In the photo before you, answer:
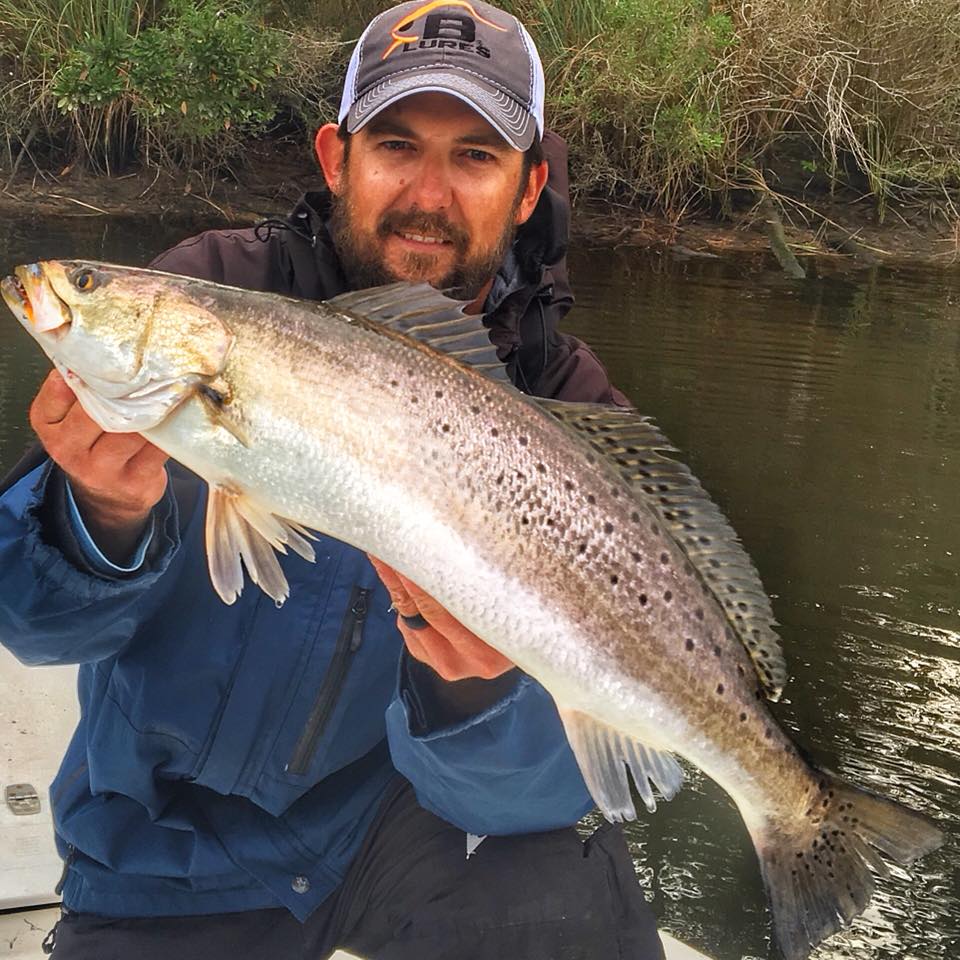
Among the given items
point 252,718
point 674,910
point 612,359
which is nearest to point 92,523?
point 252,718

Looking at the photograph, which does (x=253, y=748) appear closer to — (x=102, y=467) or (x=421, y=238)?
(x=102, y=467)

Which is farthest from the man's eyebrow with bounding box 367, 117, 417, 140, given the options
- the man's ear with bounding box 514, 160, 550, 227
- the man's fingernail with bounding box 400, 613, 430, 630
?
the man's fingernail with bounding box 400, 613, 430, 630

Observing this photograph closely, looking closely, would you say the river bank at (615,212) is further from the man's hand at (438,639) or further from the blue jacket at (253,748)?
the man's hand at (438,639)

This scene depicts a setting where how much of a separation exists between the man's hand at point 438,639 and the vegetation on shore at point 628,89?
10.9 metres

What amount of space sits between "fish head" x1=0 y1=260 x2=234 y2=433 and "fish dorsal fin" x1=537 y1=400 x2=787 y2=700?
23.9 inches

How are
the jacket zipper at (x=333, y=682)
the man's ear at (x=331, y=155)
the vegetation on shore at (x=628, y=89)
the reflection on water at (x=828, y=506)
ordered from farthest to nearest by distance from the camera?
1. the vegetation on shore at (x=628, y=89)
2. the reflection on water at (x=828, y=506)
3. the man's ear at (x=331, y=155)
4. the jacket zipper at (x=333, y=682)

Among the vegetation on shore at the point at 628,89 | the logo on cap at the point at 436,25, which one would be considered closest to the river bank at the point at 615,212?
the vegetation on shore at the point at 628,89

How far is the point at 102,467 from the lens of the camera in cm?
205

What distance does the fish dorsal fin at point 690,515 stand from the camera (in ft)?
6.91

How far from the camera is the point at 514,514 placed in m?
1.98

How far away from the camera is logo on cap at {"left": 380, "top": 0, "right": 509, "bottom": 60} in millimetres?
2801

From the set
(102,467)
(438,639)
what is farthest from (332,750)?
(102,467)

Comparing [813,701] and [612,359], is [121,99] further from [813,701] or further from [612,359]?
[813,701]

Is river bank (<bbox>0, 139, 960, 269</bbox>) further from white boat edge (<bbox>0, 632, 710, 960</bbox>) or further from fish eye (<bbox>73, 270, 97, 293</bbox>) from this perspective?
fish eye (<bbox>73, 270, 97, 293</bbox>)
